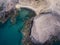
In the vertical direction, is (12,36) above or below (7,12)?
below

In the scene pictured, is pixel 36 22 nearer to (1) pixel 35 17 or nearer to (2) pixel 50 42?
(1) pixel 35 17

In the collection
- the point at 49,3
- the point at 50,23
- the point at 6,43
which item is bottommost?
the point at 6,43

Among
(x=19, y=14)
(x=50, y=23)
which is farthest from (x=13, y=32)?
(x=50, y=23)

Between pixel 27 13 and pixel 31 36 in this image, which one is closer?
pixel 31 36
